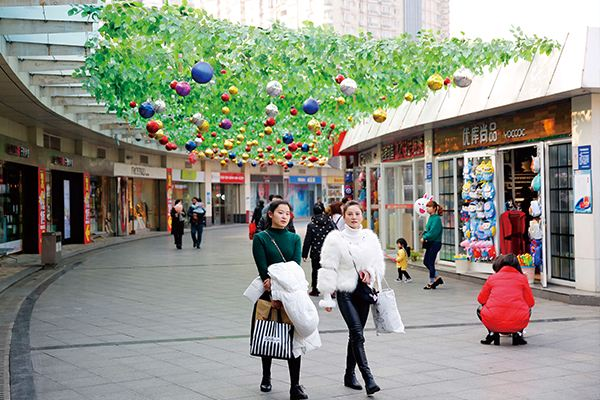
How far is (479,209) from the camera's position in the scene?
14664 millimetres

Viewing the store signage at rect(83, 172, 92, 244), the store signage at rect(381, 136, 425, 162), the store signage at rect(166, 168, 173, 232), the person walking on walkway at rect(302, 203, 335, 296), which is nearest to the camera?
the person walking on walkway at rect(302, 203, 335, 296)

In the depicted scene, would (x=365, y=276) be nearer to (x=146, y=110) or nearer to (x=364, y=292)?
(x=364, y=292)

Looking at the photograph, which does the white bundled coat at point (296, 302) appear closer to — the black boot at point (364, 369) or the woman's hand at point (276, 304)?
the woman's hand at point (276, 304)

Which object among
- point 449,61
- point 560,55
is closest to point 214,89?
point 449,61

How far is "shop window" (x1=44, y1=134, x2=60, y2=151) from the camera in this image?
2417 cm

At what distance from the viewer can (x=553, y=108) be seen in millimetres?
12328

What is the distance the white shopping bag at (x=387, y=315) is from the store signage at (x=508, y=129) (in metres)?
6.86

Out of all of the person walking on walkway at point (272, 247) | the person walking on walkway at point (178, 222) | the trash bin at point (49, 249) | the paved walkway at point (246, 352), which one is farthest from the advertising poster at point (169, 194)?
the person walking on walkway at point (272, 247)

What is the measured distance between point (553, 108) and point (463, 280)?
4.03 metres

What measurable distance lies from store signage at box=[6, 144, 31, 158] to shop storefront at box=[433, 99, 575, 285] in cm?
1093

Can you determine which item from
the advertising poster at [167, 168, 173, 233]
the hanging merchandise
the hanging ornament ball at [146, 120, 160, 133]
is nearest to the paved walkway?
the hanging merchandise

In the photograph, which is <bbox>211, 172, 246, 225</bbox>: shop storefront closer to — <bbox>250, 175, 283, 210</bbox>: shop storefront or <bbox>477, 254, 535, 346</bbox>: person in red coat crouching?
<bbox>250, 175, 283, 210</bbox>: shop storefront

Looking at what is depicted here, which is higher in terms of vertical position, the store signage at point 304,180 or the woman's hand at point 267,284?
the store signage at point 304,180

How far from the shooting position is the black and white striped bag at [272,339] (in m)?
5.72
